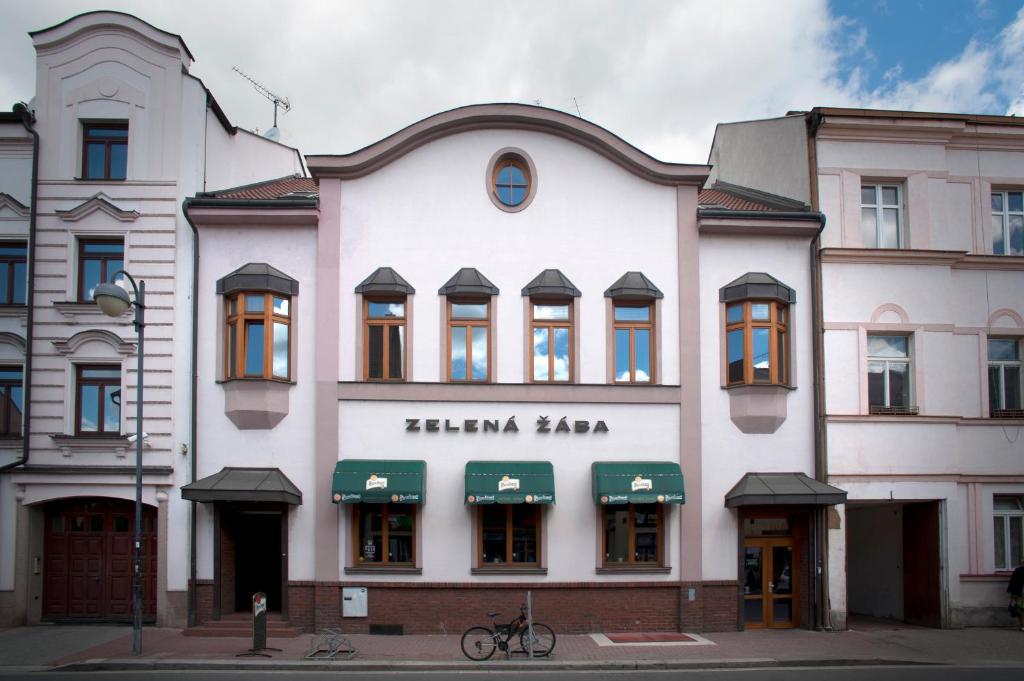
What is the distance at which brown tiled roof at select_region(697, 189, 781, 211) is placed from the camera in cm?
1813

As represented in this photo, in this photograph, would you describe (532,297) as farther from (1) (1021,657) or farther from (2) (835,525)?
(1) (1021,657)

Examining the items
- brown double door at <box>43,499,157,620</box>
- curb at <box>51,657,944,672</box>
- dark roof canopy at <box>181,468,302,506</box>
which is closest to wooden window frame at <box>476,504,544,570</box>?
curb at <box>51,657,944,672</box>

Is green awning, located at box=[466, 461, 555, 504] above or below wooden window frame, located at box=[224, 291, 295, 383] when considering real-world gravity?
below

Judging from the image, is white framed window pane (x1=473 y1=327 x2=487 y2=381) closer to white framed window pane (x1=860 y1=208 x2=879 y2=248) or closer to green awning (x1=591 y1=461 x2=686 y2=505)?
green awning (x1=591 y1=461 x2=686 y2=505)

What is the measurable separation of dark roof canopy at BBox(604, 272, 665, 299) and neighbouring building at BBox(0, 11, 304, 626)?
9668 millimetres

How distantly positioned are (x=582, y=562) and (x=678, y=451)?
3.23 meters

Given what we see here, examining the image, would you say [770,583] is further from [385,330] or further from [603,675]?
[385,330]

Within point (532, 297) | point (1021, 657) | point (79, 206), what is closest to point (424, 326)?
point (532, 297)

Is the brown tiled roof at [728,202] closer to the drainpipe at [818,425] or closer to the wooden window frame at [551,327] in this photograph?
the drainpipe at [818,425]

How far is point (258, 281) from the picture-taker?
16453 mm

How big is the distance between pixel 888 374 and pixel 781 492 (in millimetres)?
4175

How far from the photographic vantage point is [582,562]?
1638 cm

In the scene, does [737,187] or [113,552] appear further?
[737,187]

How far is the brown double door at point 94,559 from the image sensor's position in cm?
1697
